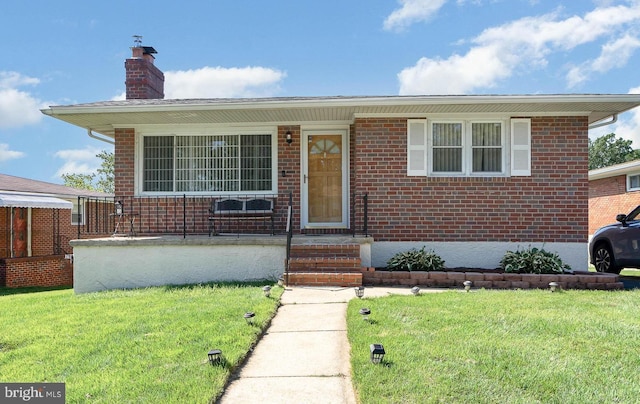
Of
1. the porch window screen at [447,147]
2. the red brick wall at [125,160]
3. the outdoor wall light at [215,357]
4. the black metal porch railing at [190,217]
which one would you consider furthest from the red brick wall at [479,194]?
the outdoor wall light at [215,357]

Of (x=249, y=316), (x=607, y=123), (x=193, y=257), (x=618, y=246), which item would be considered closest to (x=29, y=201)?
(x=193, y=257)

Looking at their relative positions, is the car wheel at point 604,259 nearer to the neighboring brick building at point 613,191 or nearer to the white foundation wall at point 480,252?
the white foundation wall at point 480,252

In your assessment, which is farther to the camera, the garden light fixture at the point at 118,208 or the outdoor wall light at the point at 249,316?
the garden light fixture at the point at 118,208

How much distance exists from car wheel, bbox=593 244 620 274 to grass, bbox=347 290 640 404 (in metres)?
3.92

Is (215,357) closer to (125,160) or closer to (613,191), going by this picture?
(125,160)

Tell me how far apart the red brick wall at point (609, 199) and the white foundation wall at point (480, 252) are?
10819 mm

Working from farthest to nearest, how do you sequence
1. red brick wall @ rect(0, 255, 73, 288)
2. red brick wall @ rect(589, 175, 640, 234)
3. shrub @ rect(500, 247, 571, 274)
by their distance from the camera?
red brick wall @ rect(589, 175, 640, 234), red brick wall @ rect(0, 255, 73, 288), shrub @ rect(500, 247, 571, 274)

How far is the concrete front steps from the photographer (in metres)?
7.21

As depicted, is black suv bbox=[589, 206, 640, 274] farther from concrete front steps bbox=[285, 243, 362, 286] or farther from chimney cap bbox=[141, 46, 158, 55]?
chimney cap bbox=[141, 46, 158, 55]

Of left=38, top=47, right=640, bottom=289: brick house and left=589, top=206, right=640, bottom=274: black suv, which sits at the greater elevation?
left=38, top=47, right=640, bottom=289: brick house

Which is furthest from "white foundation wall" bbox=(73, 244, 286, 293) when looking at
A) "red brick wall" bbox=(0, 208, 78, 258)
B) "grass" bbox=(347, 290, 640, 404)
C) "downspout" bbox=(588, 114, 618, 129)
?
"red brick wall" bbox=(0, 208, 78, 258)

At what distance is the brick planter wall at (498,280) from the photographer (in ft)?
23.8

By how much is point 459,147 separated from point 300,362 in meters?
6.20

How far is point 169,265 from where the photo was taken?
811cm
